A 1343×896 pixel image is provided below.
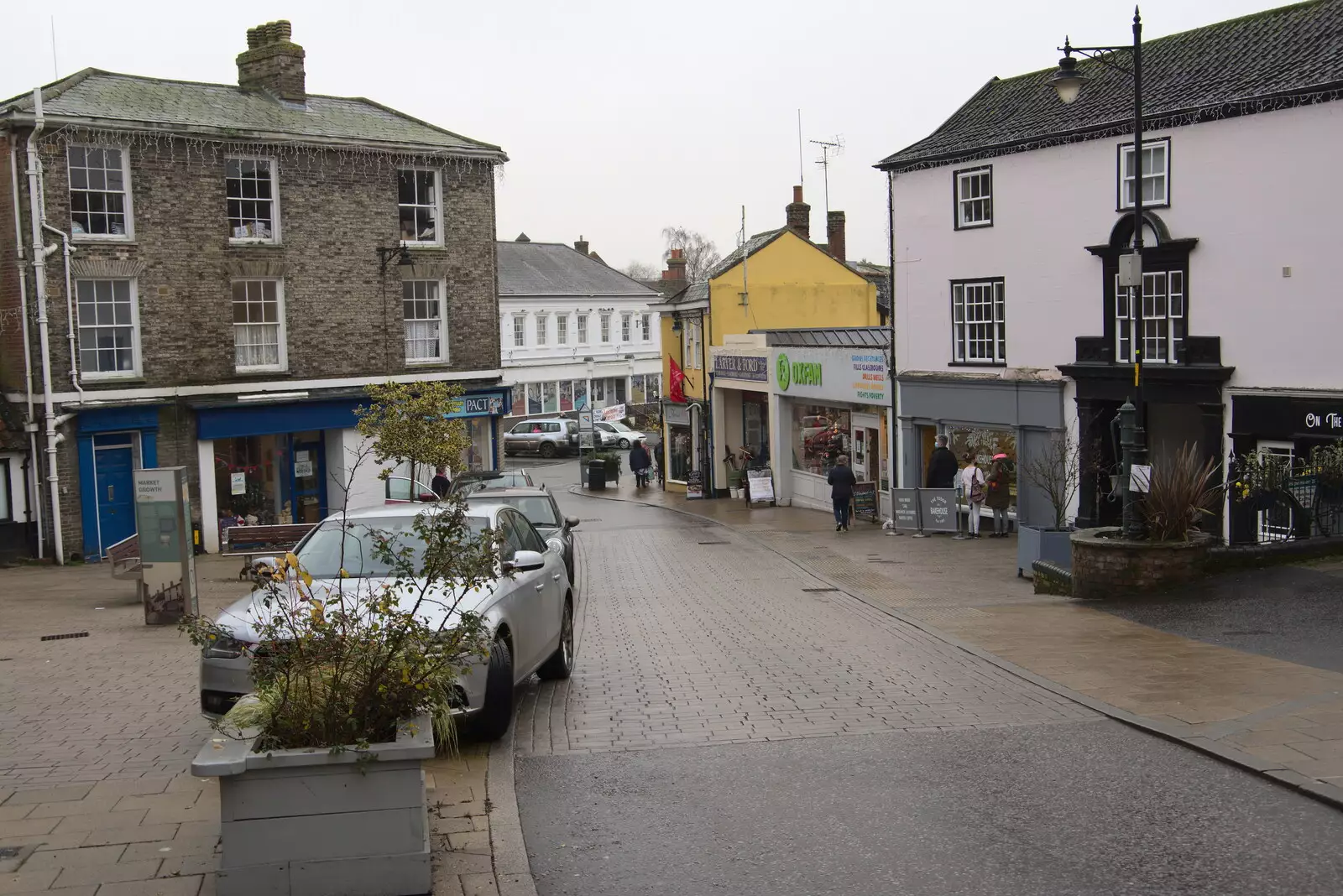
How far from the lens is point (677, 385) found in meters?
43.9

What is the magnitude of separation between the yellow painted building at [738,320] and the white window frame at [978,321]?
1061 centimetres

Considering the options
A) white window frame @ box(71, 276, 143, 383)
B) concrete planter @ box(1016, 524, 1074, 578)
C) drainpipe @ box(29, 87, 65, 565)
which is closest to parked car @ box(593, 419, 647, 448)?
white window frame @ box(71, 276, 143, 383)

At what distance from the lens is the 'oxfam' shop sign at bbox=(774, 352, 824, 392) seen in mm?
34062

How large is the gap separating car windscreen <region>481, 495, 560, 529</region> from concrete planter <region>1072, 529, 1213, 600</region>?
7296 millimetres

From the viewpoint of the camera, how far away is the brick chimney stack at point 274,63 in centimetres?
3083

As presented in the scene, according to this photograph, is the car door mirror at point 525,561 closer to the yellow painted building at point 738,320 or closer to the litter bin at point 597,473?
the yellow painted building at point 738,320

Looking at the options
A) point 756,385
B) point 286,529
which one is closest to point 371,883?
point 286,529

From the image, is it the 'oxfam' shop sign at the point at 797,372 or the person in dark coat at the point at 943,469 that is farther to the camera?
the 'oxfam' shop sign at the point at 797,372

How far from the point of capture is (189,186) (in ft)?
88.7

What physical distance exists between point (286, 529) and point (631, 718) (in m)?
12.4

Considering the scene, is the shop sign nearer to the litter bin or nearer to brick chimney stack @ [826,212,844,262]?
the litter bin

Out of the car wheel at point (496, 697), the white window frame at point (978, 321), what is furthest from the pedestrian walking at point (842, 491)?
the car wheel at point (496, 697)

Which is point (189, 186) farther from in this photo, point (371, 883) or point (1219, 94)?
point (371, 883)

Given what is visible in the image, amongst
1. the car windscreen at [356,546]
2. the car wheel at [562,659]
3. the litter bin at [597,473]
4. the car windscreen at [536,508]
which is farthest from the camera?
the litter bin at [597,473]
